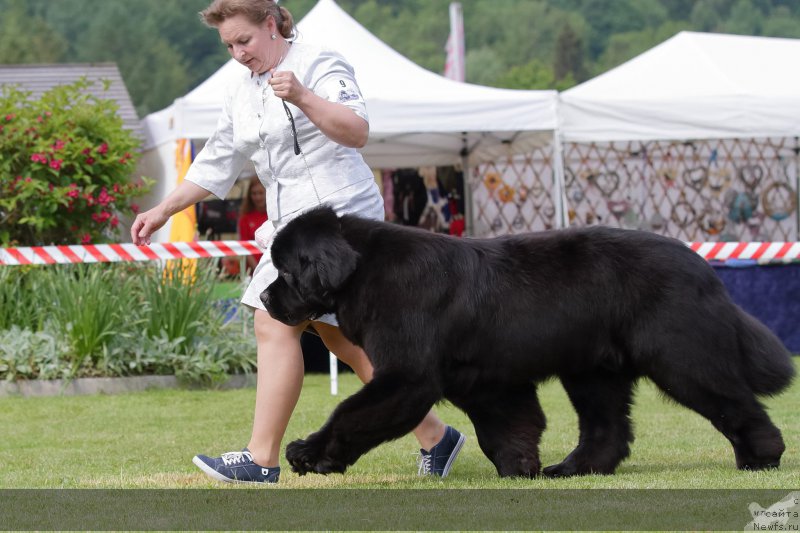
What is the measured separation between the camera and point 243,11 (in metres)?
4.25

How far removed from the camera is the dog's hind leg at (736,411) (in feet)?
14.1

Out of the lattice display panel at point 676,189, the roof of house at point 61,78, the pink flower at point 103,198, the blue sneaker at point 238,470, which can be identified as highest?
the roof of house at point 61,78

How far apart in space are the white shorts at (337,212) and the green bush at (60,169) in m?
5.93

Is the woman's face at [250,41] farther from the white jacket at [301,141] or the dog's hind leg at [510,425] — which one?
the dog's hind leg at [510,425]

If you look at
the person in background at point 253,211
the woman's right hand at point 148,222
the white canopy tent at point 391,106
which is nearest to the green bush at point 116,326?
the white canopy tent at point 391,106

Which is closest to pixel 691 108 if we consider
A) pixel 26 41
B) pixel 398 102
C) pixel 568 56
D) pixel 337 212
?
pixel 398 102

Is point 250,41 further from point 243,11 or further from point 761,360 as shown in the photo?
point 761,360

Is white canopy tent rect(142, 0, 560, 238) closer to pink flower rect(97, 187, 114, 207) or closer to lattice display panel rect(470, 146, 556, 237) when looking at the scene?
pink flower rect(97, 187, 114, 207)

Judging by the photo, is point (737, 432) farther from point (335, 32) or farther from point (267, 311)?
point (335, 32)

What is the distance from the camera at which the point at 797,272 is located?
10.9 metres

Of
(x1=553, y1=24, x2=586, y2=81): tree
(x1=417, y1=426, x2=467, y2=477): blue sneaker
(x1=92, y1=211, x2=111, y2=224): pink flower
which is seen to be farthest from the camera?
(x1=553, y1=24, x2=586, y2=81): tree

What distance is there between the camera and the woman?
4.30 metres

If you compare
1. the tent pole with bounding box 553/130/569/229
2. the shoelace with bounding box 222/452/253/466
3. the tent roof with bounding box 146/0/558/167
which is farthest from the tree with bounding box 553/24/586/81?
the shoelace with bounding box 222/452/253/466

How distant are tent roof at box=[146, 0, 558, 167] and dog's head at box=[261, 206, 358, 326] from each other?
22.3 ft
